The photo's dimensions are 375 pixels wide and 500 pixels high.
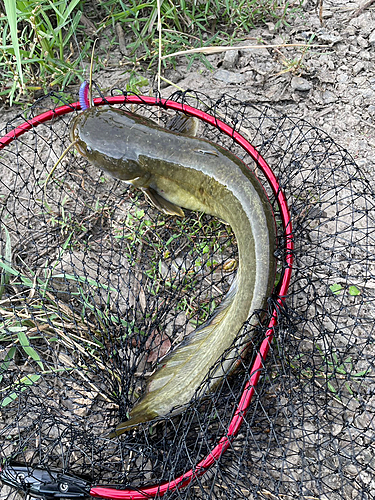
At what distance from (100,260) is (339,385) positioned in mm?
1783

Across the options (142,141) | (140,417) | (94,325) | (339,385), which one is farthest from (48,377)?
(339,385)

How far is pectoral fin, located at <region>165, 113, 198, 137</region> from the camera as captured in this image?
2943 mm

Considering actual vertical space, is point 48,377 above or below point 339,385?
below

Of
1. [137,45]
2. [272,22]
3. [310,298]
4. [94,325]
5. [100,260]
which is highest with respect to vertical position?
[272,22]

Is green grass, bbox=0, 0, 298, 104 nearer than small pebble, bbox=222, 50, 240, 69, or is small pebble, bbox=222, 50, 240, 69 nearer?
green grass, bbox=0, 0, 298, 104

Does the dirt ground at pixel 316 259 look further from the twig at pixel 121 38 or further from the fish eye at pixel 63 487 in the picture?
the fish eye at pixel 63 487

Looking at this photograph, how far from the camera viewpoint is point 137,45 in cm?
340

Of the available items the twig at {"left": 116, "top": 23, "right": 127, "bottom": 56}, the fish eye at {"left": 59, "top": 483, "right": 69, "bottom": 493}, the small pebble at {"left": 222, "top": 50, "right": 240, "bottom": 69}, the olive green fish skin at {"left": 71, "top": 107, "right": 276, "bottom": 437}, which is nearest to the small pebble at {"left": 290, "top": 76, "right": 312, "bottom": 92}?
the small pebble at {"left": 222, "top": 50, "right": 240, "bottom": 69}

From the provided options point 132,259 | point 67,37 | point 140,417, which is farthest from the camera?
point 67,37

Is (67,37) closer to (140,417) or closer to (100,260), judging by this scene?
(100,260)

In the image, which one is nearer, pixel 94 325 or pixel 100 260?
pixel 94 325

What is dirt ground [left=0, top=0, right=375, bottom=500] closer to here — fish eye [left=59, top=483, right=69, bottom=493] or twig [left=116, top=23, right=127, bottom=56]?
twig [left=116, top=23, right=127, bottom=56]

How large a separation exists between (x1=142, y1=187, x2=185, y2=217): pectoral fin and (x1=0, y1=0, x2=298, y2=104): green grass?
1.13m

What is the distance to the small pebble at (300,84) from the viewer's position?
3354 mm
